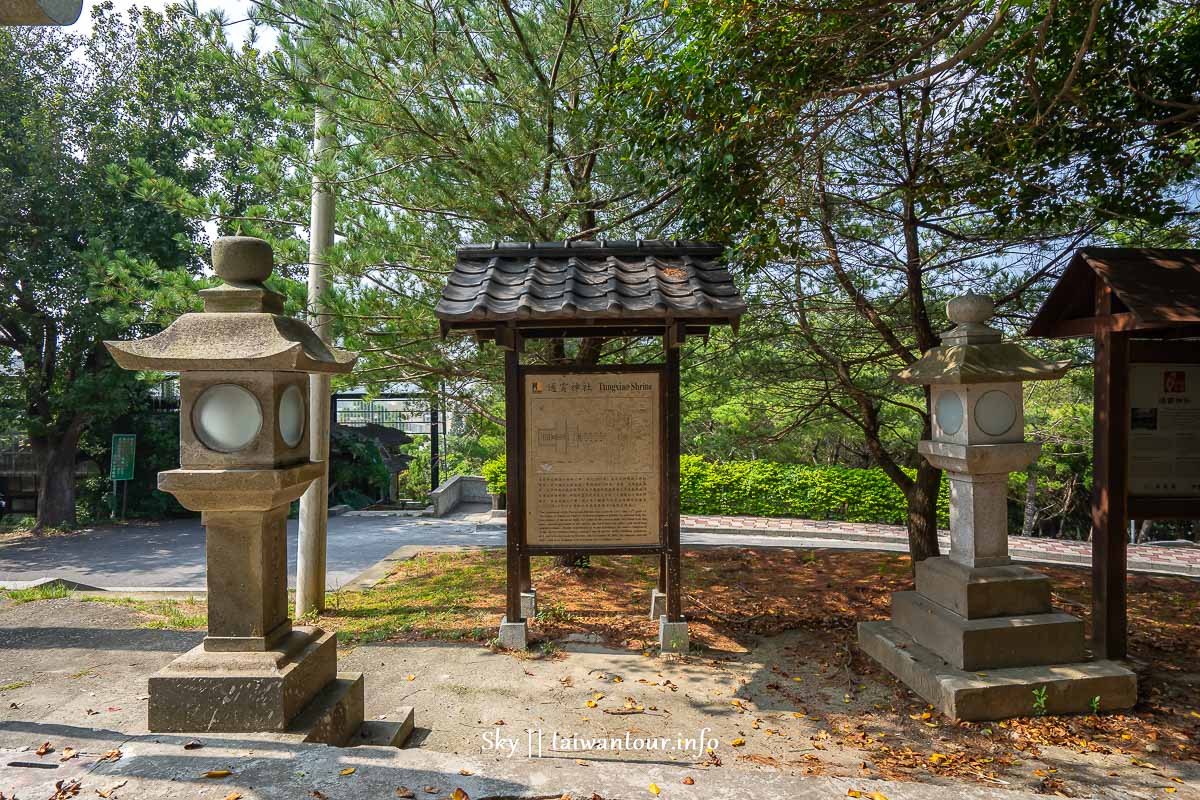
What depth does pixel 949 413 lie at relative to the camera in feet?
15.2

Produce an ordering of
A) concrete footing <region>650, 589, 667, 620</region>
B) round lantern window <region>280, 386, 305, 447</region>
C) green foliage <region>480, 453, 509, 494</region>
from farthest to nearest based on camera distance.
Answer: green foliage <region>480, 453, 509, 494</region>
concrete footing <region>650, 589, 667, 620</region>
round lantern window <region>280, 386, 305, 447</region>

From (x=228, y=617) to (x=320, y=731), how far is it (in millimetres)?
667

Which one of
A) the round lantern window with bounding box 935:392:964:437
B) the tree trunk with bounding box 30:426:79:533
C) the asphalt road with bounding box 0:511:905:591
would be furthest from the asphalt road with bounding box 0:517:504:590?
the round lantern window with bounding box 935:392:964:437

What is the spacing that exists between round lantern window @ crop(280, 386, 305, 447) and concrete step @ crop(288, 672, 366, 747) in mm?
1219

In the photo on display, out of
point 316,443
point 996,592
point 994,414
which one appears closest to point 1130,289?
point 994,414

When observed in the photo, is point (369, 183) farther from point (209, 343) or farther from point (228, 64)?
point (209, 343)

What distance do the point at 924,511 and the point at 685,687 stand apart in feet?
12.0

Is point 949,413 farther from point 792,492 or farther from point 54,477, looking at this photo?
point 54,477

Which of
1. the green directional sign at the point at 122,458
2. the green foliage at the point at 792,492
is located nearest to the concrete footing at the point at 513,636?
the green foliage at the point at 792,492

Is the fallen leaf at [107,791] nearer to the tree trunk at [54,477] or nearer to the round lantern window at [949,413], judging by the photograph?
the round lantern window at [949,413]

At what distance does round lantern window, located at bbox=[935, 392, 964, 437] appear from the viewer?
14.9 feet

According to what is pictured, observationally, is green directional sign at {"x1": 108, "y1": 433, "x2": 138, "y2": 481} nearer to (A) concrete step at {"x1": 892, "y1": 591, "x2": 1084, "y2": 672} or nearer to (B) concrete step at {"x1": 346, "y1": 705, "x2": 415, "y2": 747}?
(B) concrete step at {"x1": 346, "y1": 705, "x2": 415, "y2": 747}

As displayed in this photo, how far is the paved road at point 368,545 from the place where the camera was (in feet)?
32.4

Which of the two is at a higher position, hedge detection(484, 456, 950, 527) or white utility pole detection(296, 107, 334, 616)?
white utility pole detection(296, 107, 334, 616)
